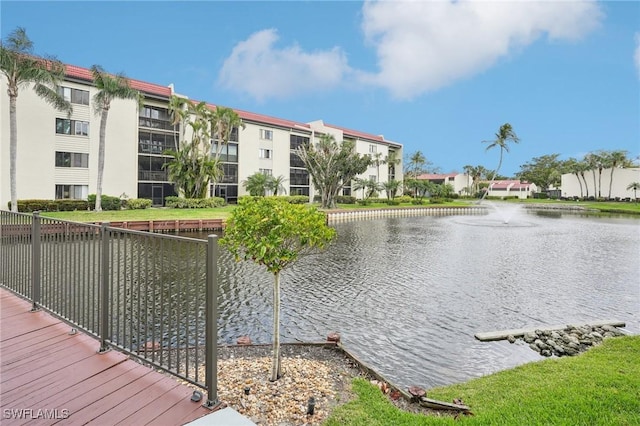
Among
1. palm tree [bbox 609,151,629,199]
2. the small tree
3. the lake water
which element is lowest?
the lake water

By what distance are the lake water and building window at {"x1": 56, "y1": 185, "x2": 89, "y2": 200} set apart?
23.0 m

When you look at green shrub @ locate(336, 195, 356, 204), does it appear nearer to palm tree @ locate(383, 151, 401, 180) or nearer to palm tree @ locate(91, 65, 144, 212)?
palm tree @ locate(383, 151, 401, 180)

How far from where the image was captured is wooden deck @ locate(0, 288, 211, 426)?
323 cm

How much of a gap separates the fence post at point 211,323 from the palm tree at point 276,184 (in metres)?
43.0

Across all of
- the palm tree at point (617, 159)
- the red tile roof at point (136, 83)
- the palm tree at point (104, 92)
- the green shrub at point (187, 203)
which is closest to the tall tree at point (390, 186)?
the green shrub at point (187, 203)

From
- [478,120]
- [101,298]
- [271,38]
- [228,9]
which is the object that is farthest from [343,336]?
[478,120]

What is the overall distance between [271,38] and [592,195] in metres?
78.7

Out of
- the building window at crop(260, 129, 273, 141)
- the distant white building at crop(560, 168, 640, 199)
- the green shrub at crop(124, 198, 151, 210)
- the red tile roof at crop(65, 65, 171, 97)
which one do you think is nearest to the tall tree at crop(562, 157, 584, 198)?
the distant white building at crop(560, 168, 640, 199)

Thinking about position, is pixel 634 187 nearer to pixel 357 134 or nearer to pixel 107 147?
pixel 357 134

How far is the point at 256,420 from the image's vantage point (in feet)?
12.5

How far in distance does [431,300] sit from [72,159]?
3353cm

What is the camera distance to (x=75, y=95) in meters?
32.4

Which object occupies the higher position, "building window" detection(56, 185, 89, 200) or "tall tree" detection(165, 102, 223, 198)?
"tall tree" detection(165, 102, 223, 198)

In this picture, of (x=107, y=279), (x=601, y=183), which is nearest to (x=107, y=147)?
(x=107, y=279)
